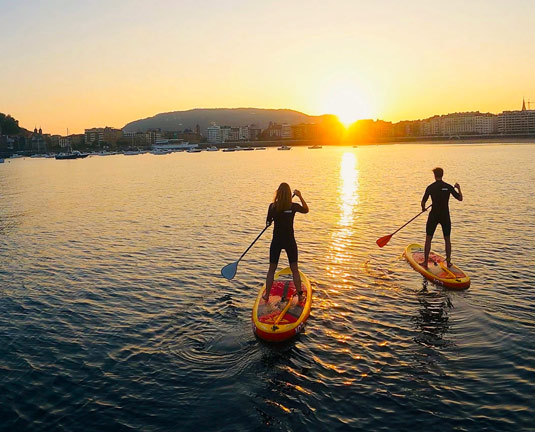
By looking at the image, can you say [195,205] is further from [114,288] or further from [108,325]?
[108,325]

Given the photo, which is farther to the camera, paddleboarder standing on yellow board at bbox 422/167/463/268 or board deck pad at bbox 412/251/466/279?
paddleboarder standing on yellow board at bbox 422/167/463/268

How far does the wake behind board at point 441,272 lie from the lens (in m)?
13.2

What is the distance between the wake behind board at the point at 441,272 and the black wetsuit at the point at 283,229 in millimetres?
4952

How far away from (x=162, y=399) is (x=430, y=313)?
22.5 ft

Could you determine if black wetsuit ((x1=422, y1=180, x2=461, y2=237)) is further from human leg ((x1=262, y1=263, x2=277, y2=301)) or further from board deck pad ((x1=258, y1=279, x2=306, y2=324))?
human leg ((x1=262, y1=263, x2=277, y2=301))

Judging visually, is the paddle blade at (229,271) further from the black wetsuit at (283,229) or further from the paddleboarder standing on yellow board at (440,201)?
the paddleboarder standing on yellow board at (440,201)

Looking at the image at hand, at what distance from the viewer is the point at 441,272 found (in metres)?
13.8

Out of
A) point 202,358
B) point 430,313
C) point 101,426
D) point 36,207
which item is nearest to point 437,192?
point 430,313

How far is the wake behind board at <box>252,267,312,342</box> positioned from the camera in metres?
10.1

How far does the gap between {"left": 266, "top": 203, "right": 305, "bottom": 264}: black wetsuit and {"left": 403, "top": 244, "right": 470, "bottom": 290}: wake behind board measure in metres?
4.95

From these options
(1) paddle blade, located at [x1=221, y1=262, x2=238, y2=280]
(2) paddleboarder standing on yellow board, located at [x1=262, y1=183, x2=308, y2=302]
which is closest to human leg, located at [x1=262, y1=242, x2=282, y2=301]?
(2) paddleboarder standing on yellow board, located at [x1=262, y1=183, x2=308, y2=302]

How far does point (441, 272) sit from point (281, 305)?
5.51 m

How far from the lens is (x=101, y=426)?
761cm

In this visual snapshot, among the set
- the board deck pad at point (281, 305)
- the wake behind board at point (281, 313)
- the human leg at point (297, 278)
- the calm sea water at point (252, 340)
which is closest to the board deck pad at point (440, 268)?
the calm sea water at point (252, 340)
